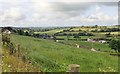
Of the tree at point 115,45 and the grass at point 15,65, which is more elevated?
the grass at point 15,65

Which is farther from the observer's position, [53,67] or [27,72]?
[53,67]

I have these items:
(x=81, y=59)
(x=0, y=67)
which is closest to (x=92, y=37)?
(x=81, y=59)

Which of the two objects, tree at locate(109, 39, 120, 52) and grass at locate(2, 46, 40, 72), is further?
tree at locate(109, 39, 120, 52)

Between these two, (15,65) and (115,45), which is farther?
(115,45)

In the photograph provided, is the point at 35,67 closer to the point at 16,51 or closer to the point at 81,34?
the point at 16,51

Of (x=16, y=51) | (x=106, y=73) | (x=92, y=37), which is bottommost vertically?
(x=92, y=37)

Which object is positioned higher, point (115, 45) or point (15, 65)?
point (15, 65)

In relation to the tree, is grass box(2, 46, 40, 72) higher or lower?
higher

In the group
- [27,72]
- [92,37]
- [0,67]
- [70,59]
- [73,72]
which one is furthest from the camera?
[92,37]

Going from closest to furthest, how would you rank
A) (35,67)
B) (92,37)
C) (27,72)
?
(27,72), (35,67), (92,37)

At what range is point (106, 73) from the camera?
14.7 metres

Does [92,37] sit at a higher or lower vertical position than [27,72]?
lower

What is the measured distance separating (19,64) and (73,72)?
7034 millimetres

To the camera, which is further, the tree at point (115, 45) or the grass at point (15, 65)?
the tree at point (115, 45)
